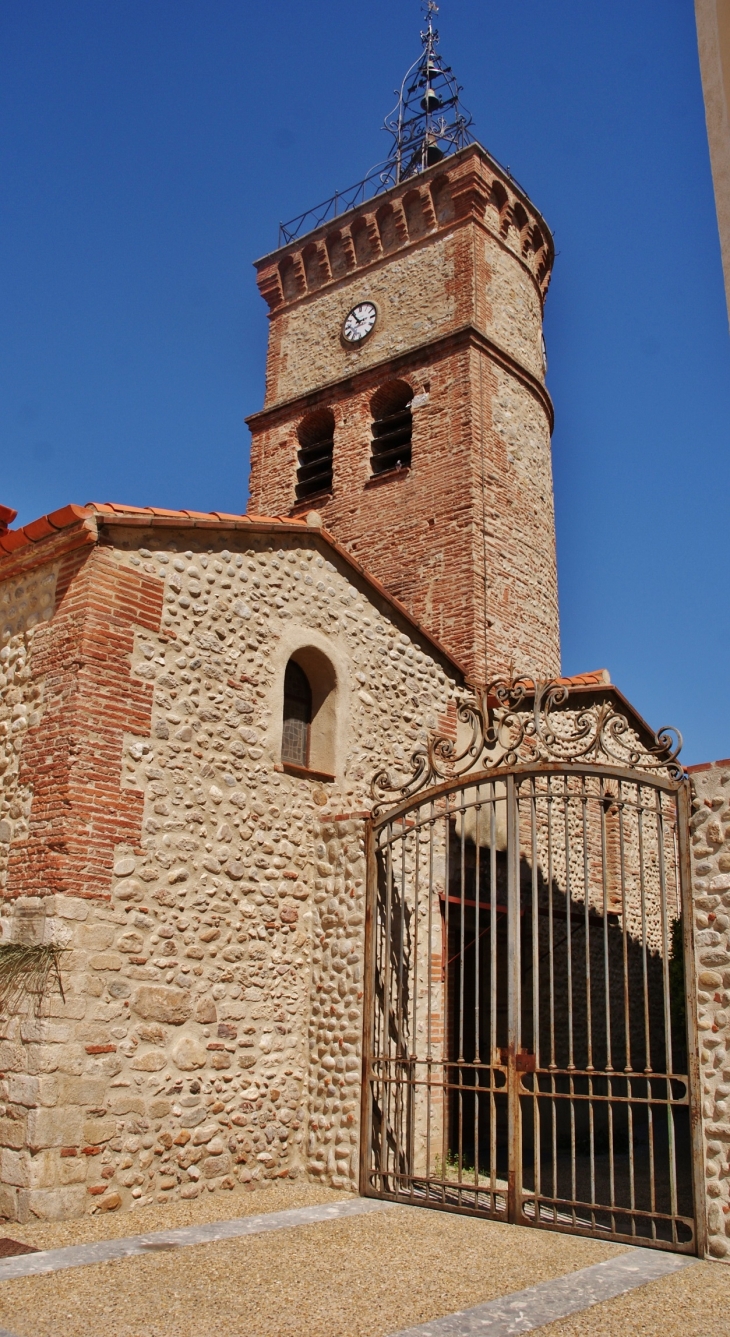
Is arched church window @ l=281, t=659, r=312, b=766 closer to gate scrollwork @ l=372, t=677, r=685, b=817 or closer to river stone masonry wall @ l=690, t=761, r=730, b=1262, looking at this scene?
gate scrollwork @ l=372, t=677, r=685, b=817

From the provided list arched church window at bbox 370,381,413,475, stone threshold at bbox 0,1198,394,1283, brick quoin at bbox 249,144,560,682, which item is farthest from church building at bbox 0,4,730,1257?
arched church window at bbox 370,381,413,475

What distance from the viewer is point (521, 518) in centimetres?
1600

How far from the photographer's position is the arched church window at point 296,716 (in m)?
8.98

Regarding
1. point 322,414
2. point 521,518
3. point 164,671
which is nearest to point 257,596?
point 164,671

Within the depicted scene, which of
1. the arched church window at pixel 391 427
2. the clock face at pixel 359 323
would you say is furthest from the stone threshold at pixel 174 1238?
the clock face at pixel 359 323

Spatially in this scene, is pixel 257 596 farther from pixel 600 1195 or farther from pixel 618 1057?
pixel 618 1057

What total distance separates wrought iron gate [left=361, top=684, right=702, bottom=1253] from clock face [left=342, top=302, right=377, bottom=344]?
30.5 ft

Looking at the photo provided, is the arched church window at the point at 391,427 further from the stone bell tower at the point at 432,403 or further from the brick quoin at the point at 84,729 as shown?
the brick quoin at the point at 84,729

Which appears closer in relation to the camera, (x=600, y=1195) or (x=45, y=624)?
(x=45, y=624)

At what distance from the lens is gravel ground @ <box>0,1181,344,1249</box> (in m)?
5.95

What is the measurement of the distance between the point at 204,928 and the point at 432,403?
10.9 metres

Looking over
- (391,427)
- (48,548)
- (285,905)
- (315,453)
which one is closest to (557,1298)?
(285,905)

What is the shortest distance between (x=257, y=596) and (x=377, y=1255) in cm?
506

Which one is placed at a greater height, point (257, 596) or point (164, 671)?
point (257, 596)
